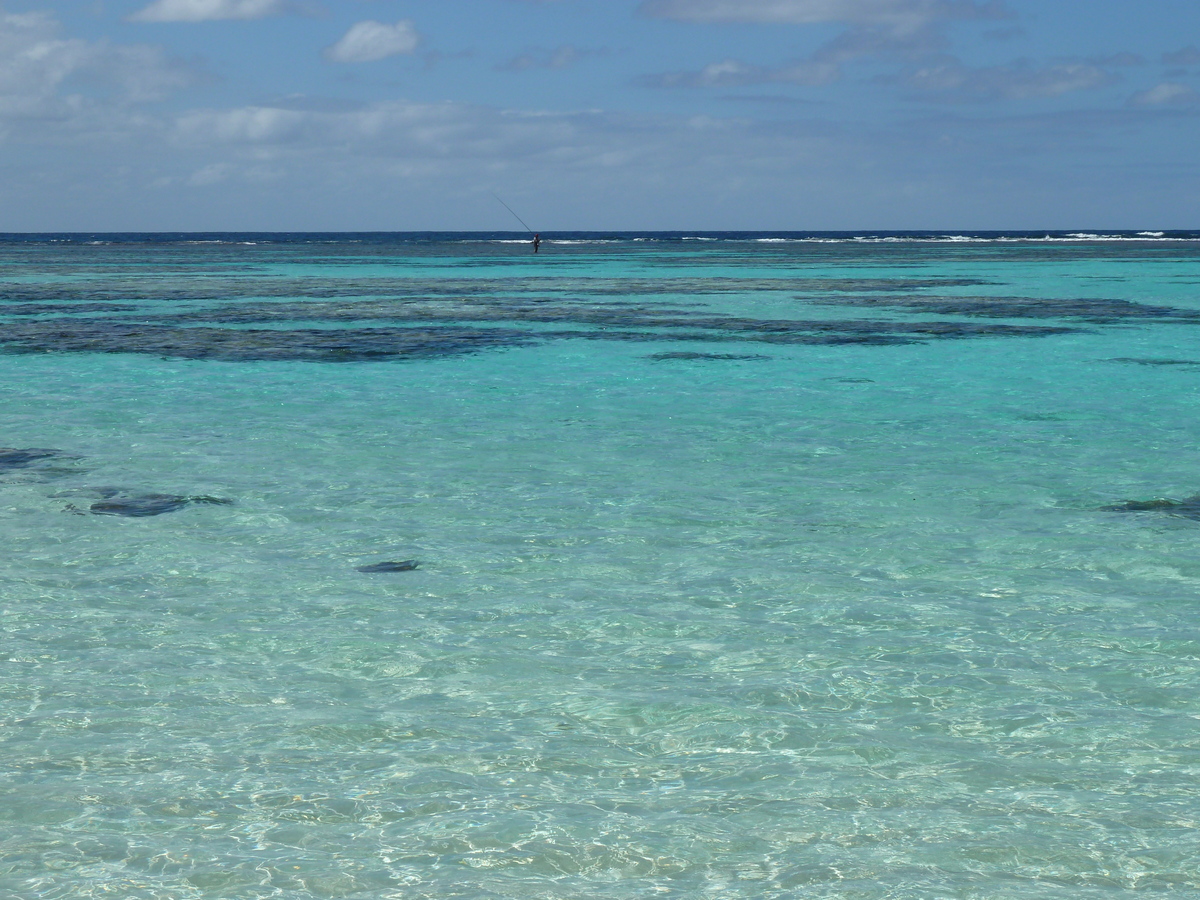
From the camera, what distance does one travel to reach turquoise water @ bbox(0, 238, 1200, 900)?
5.53 metres

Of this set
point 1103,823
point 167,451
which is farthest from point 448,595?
point 167,451

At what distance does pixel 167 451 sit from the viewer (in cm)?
1499

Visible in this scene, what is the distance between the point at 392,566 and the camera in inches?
391

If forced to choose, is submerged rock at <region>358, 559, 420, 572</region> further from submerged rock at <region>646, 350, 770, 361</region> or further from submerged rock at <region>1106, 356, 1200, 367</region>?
submerged rock at <region>1106, 356, 1200, 367</region>

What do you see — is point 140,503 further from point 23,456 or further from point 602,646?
point 602,646

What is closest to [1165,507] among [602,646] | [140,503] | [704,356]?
[602,646]

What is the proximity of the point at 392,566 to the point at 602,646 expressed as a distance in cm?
247

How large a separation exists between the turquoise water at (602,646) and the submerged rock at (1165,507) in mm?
86

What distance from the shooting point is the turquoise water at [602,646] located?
5527 mm

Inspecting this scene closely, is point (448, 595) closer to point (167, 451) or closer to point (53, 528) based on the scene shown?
point (53, 528)

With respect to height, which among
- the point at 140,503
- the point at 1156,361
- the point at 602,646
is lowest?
the point at 602,646

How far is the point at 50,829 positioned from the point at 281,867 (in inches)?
44.9

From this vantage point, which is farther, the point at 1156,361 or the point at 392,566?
the point at 1156,361

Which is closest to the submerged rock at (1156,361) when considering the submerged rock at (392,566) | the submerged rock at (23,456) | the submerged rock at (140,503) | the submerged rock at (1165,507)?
the submerged rock at (1165,507)
